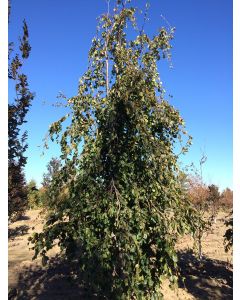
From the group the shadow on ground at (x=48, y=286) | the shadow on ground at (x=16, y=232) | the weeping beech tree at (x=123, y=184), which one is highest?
the weeping beech tree at (x=123, y=184)

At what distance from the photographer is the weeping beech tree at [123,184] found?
4.71 meters

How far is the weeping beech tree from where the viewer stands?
4.71m

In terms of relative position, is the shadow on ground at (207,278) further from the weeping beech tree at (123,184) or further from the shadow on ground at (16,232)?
the shadow on ground at (16,232)

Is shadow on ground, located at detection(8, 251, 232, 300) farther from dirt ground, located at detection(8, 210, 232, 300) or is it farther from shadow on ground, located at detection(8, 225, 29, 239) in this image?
shadow on ground, located at detection(8, 225, 29, 239)

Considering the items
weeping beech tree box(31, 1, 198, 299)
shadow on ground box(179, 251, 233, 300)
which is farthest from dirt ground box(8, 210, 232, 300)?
weeping beech tree box(31, 1, 198, 299)

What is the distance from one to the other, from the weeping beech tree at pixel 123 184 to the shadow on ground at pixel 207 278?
353 cm

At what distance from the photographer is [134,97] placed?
17.2 ft

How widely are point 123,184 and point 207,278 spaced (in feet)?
19.5

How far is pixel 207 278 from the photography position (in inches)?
382

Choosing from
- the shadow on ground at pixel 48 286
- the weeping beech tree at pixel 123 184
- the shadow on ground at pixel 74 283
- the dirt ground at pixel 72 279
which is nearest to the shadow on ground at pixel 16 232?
the dirt ground at pixel 72 279

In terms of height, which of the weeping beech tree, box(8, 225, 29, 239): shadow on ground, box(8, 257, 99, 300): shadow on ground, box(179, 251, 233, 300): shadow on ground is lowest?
box(8, 225, 29, 239): shadow on ground

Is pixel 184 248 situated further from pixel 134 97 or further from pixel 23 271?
pixel 134 97

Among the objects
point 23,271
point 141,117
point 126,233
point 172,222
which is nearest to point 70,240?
point 126,233

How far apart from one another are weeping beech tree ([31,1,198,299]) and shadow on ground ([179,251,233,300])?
353 centimetres
